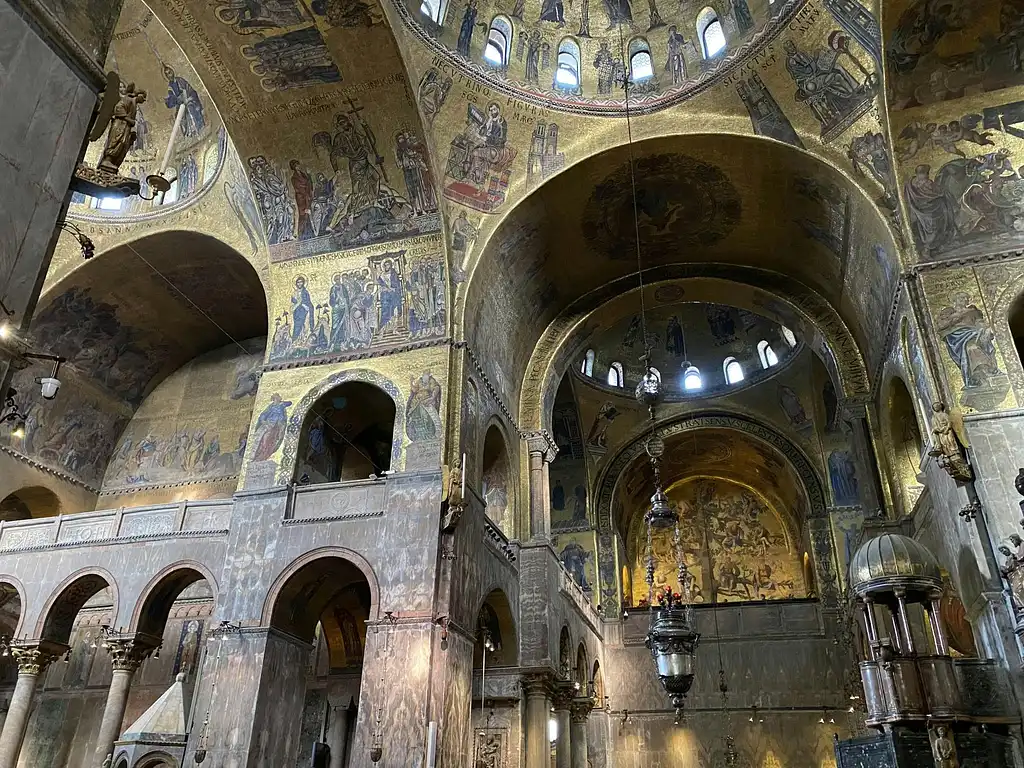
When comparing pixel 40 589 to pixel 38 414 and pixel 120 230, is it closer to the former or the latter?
pixel 38 414

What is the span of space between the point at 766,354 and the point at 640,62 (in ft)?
33.7

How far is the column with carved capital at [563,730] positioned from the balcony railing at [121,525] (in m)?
7.62

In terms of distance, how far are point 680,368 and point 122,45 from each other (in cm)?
1598

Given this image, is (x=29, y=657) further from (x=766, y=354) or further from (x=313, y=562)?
(x=766, y=354)

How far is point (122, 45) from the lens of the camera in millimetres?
14195

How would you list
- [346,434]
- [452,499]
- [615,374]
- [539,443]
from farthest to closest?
1. [615,374]
2. [539,443]
3. [346,434]
4. [452,499]

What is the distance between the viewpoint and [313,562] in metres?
11.4

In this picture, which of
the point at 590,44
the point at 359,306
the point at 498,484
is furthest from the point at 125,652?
the point at 590,44

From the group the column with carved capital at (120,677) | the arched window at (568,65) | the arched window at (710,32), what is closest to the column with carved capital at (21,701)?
the column with carved capital at (120,677)

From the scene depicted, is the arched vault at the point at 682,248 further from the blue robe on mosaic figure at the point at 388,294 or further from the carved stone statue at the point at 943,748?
the carved stone statue at the point at 943,748

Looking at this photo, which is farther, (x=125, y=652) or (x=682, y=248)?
(x=682, y=248)

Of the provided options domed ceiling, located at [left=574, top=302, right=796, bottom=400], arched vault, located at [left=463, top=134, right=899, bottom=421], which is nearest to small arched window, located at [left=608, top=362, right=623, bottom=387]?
domed ceiling, located at [left=574, top=302, right=796, bottom=400]

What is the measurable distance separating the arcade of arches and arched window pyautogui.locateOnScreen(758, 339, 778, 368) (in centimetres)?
247

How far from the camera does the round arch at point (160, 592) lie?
12.2 m
